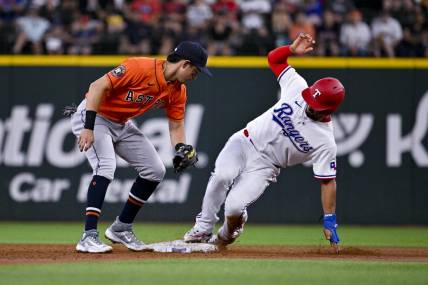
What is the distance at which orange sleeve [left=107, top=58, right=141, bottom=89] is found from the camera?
7.57 meters

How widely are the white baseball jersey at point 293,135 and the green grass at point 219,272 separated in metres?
1.19

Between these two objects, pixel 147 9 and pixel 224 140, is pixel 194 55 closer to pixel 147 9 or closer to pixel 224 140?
pixel 224 140

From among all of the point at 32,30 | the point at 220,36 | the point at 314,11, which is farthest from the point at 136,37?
the point at 314,11

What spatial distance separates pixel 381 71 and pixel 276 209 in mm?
2583

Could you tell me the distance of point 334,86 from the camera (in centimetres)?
792

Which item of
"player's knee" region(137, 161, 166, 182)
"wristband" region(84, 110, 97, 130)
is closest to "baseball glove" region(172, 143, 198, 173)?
"player's knee" region(137, 161, 166, 182)

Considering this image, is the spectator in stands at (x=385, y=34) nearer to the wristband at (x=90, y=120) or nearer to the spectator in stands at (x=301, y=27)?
the spectator in stands at (x=301, y=27)

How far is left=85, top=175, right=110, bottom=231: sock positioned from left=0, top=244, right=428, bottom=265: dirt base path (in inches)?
11.1

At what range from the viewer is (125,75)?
7602mm

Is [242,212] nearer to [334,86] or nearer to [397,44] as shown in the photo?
[334,86]

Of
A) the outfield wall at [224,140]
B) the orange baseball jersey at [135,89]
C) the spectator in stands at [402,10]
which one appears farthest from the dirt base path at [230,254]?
the spectator in stands at [402,10]

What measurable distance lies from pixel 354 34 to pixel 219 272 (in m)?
8.57

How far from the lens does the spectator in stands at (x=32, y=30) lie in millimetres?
13336

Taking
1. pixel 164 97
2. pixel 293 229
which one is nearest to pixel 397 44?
pixel 293 229
